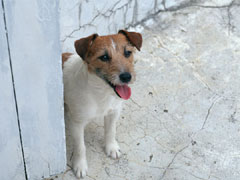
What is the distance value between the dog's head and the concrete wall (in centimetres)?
110

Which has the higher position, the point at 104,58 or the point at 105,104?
the point at 104,58

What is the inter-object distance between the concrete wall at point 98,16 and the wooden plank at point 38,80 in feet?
4.91

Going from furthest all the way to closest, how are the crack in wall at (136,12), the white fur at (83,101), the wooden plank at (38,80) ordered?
the crack in wall at (136,12) → the white fur at (83,101) → the wooden plank at (38,80)

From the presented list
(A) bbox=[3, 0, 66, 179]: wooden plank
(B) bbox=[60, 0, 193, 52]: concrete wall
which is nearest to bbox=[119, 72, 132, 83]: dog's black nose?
(A) bbox=[3, 0, 66, 179]: wooden plank

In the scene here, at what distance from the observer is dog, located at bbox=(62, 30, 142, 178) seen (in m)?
2.93

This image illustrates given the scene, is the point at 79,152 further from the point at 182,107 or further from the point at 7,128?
the point at 182,107

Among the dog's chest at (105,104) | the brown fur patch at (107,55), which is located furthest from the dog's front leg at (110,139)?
the brown fur patch at (107,55)

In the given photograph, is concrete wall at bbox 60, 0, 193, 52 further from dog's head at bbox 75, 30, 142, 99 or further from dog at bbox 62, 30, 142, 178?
dog's head at bbox 75, 30, 142, 99

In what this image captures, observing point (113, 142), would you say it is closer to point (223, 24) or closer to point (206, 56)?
point (206, 56)

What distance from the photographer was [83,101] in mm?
3137

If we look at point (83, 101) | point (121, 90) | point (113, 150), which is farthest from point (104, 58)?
point (113, 150)

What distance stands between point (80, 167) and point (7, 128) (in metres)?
0.94

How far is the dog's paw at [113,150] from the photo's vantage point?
3.55m

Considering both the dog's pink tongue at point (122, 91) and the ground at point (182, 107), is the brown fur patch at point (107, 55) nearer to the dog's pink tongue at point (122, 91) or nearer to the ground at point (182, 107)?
the dog's pink tongue at point (122, 91)
